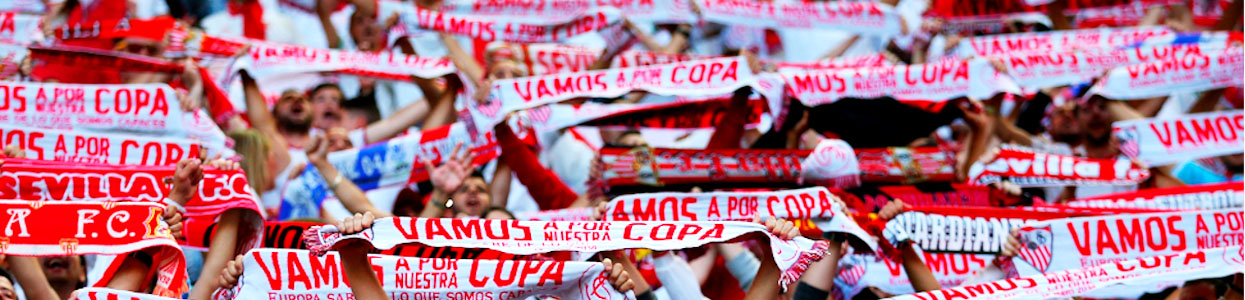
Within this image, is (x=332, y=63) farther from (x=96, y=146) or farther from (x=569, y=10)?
(x=96, y=146)

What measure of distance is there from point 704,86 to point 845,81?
81 cm

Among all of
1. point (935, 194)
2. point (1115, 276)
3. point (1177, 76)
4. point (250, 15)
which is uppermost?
point (250, 15)

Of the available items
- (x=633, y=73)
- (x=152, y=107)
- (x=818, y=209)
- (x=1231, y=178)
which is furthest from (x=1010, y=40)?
(x=152, y=107)

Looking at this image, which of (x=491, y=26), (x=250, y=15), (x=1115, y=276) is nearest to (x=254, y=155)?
(x=491, y=26)

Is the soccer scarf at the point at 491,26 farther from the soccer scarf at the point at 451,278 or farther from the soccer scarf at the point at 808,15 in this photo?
the soccer scarf at the point at 451,278

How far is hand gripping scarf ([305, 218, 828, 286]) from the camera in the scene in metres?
5.61

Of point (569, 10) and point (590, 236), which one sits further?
point (569, 10)

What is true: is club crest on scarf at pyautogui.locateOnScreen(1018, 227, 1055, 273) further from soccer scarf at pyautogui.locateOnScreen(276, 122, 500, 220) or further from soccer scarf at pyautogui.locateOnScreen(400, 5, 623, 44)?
soccer scarf at pyautogui.locateOnScreen(400, 5, 623, 44)

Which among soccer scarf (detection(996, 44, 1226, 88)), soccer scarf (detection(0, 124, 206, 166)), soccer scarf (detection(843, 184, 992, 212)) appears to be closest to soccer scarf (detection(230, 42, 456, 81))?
soccer scarf (detection(0, 124, 206, 166))

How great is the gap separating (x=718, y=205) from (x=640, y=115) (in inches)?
60.8

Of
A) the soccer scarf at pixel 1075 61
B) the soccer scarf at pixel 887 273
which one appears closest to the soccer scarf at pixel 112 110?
the soccer scarf at pixel 887 273

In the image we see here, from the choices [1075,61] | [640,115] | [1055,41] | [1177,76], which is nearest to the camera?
[640,115]

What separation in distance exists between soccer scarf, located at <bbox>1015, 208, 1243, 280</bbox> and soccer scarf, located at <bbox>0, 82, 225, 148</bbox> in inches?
134

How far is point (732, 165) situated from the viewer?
293 inches
